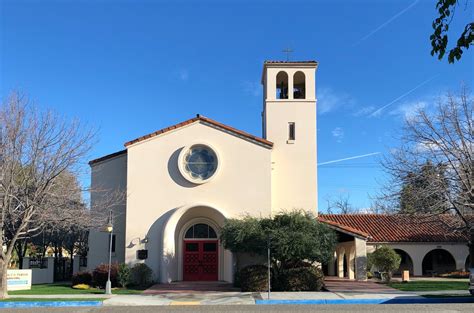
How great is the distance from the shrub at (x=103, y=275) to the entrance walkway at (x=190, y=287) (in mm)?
1961

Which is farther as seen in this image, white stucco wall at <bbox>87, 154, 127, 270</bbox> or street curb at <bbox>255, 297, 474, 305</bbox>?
white stucco wall at <bbox>87, 154, 127, 270</bbox>

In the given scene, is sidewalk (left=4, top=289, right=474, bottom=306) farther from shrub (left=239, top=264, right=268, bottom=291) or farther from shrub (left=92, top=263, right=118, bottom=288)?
shrub (left=92, top=263, right=118, bottom=288)

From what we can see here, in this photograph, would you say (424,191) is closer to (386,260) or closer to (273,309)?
(386,260)

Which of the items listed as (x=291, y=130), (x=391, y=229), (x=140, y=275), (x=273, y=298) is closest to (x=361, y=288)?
(x=273, y=298)

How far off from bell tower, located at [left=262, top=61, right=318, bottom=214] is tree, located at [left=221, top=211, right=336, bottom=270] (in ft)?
13.4

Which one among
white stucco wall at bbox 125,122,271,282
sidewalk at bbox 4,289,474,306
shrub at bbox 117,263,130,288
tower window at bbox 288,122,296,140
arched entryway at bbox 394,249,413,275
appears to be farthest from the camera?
arched entryway at bbox 394,249,413,275

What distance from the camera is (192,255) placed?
26.0 meters

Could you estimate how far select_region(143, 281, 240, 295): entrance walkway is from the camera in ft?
70.9

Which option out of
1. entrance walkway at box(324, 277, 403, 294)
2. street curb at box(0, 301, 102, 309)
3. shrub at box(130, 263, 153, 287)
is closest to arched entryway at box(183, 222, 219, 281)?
shrub at box(130, 263, 153, 287)

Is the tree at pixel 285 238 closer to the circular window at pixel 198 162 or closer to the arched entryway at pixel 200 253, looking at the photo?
the arched entryway at pixel 200 253

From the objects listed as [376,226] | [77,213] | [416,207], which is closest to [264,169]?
[416,207]

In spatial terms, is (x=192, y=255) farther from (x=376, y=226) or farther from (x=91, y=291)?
(x=376, y=226)

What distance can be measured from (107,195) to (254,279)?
9308mm

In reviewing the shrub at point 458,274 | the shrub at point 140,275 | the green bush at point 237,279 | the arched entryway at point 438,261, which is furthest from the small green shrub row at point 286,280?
the arched entryway at point 438,261
